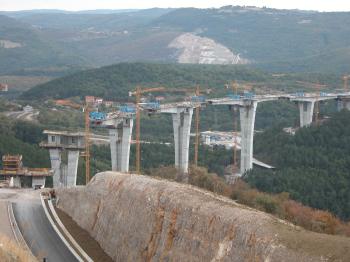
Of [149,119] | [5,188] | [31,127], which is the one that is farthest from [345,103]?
[5,188]

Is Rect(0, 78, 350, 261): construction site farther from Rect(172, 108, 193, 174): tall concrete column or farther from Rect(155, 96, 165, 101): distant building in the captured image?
Rect(155, 96, 165, 101): distant building

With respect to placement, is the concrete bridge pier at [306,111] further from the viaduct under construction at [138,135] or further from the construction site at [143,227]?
the construction site at [143,227]

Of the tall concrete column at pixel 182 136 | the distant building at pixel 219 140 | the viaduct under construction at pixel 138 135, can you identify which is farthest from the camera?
the distant building at pixel 219 140

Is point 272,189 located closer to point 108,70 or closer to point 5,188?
point 5,188

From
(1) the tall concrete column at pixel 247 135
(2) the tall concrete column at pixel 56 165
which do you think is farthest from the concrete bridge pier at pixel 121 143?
(1) the tall concrete column at pixel 247 135

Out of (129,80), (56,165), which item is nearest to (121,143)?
(56,165)

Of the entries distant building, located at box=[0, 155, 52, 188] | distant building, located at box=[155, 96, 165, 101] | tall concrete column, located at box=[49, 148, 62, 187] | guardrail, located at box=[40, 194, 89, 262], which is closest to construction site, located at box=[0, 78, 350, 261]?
guardrail, located at box=[40, 194, 89, 262]
